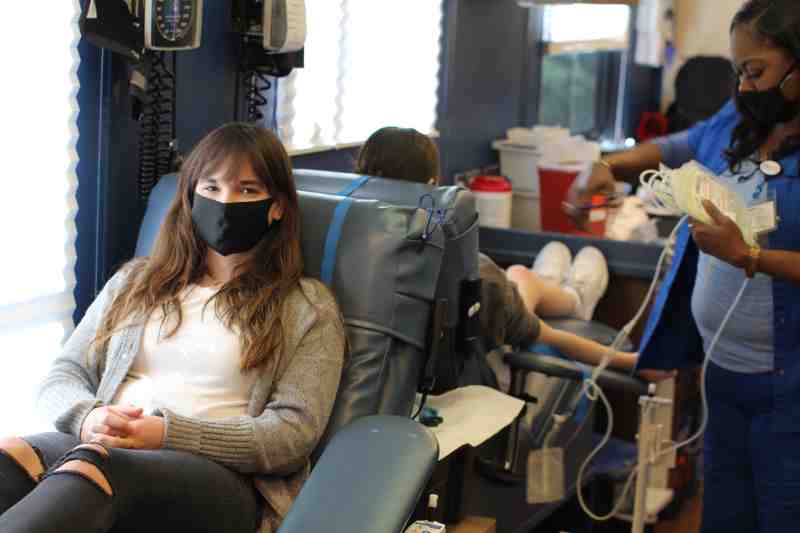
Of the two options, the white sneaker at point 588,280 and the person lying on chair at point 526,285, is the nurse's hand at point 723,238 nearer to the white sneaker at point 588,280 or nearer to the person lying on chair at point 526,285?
the person lying on chair at point 526,285

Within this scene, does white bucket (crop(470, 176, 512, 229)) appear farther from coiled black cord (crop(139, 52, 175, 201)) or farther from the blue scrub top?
coiled black cord (crop(139, 52, 175, 201))

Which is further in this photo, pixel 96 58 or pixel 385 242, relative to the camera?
pixel 96 58

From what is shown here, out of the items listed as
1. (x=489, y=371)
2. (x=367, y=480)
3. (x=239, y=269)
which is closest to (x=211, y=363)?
(x=239, y=269)

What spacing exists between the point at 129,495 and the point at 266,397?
407 mm

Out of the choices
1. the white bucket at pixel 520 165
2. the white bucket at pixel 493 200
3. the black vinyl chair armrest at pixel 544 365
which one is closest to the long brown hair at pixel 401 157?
the black vinyl chair armrest at pixel 544 365

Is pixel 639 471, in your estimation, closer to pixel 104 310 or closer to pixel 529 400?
pixel 529 400

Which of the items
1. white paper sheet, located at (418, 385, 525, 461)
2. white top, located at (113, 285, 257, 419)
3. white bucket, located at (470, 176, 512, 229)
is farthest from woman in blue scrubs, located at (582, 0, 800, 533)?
white bucket, located at (470, 176, 512, 229)


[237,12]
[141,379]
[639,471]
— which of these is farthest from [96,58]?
[639,471]

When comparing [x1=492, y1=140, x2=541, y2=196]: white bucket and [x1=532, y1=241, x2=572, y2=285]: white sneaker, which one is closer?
[x1=532, y1=241, x2=572, y2=285]: white sneaker

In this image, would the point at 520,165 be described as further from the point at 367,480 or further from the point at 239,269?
the point at 367,480

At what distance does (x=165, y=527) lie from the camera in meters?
1.97

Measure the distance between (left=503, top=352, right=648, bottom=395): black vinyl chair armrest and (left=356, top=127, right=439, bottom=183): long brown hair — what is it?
1.69 ft

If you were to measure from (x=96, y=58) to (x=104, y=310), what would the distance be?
573mm

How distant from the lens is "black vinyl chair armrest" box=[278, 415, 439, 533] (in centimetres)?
178
